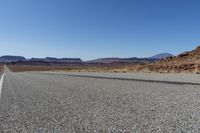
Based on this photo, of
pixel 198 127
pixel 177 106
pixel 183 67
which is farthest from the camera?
pixel 183 67

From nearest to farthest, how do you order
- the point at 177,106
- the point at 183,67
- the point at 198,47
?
the point at 177,106, the point at 183,67, the point at 198,47

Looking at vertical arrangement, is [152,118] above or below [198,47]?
below

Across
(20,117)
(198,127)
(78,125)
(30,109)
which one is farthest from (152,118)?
(30,109)

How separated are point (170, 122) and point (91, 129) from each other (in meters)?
1.65

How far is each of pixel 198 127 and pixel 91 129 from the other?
2.02m

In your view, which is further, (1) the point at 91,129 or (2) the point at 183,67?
(2) the point at 183,67

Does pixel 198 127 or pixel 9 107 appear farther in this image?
pixel 9 107

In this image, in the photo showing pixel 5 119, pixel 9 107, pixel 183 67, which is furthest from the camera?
pixel 183 67

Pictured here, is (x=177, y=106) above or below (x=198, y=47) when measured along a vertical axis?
below

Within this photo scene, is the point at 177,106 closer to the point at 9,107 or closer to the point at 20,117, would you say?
the point at 20,117

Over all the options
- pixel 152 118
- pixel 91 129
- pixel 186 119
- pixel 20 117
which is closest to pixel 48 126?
pixel 91 129

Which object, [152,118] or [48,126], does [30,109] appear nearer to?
[48,126]

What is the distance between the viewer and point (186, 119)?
608cm

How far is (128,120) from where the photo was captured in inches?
245
